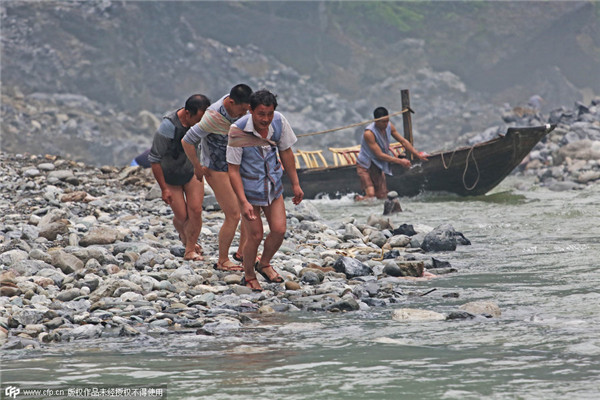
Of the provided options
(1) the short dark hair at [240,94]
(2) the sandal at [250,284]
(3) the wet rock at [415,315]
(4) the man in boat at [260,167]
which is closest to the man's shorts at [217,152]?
(1) the short dark hair at [240,94]

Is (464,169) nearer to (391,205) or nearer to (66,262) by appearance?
(391,205)

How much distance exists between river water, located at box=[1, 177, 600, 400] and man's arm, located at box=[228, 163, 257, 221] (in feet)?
2.89

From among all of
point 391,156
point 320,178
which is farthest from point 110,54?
point 391,156

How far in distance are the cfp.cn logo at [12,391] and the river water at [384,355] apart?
0.27 feet

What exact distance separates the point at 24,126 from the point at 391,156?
96.5 feet

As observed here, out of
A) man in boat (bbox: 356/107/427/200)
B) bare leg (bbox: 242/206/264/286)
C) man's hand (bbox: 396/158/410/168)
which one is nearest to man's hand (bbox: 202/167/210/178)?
bare leg (bbox: 242/206/264/286)

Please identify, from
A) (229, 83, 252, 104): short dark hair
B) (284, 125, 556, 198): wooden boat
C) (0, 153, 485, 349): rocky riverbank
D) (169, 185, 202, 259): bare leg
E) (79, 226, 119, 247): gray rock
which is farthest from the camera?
(284, 125, 556, 198): wooden boat

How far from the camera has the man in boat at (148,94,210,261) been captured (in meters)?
8.48

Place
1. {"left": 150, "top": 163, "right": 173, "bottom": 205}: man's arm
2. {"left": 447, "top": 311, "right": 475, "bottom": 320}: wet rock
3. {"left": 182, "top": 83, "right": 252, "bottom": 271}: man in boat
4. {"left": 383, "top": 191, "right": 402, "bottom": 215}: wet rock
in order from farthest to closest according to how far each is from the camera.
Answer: {"left": 383, "top": 191, "right": 402, "bottom": 215}: wet rock
{"left": 150, "top": 163, "right": 173, "bottom": 205}: man's arm
{"left": 182, "top": 83, "right": 252, "bottom": 271}: man in boat
{"left": 447, "top": 311, "right": 475, "bottom": 320}: wet rock

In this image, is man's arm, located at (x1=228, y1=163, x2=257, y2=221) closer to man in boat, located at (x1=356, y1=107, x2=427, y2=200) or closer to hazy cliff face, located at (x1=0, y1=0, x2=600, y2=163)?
man in boat, located at (x1=356, y1=107, x2=427, y2=200)

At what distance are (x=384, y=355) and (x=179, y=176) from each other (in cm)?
403

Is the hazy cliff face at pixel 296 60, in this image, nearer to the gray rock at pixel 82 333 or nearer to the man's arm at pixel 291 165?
the man's arm at pixel 291 165

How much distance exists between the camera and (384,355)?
5.19 m

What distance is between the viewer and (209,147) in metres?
7.88
